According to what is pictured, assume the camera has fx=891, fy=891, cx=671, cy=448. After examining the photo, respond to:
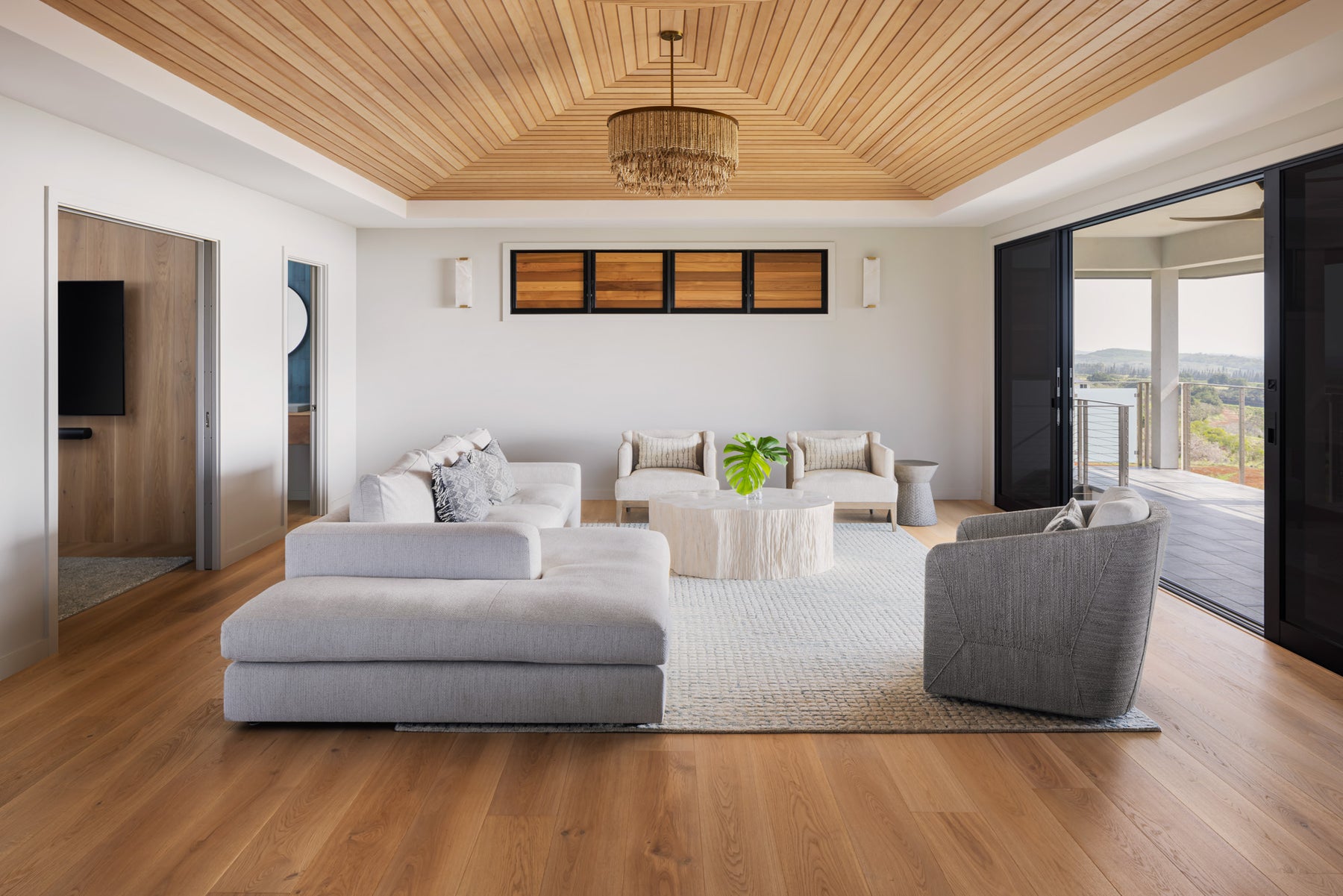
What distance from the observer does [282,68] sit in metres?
4.15

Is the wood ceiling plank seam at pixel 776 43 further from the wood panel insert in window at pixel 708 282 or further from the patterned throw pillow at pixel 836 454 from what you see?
the patterned throw pillow at pixel 836 454

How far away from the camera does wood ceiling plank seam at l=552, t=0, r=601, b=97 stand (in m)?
4.25

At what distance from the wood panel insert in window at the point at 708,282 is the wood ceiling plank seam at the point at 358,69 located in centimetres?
232

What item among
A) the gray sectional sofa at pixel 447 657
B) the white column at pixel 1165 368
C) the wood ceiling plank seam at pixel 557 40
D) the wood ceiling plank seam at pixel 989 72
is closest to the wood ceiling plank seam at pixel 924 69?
the wood ceiling plank seam at pixel 989 72

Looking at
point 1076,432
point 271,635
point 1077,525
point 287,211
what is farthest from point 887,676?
point 287,211

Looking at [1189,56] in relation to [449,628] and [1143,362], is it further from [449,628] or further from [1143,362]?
[1143,362]

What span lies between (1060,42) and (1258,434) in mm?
4902

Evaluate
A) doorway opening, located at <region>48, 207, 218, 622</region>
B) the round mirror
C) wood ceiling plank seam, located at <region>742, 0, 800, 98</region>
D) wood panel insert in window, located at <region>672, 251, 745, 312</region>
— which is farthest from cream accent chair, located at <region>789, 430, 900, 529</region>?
the round mirror

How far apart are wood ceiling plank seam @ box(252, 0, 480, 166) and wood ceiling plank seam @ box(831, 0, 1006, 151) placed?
262 centimetres

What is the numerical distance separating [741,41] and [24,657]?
14.7 ft

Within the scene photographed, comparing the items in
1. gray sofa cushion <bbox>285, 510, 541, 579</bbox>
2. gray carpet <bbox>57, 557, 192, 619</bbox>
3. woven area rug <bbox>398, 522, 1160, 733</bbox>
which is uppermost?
gray sofa cushion <bbox>285, 510, 541, 579</bbox>

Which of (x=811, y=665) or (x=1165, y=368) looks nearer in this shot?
(x=811, y=665)

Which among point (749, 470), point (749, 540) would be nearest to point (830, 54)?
point (749, 470)

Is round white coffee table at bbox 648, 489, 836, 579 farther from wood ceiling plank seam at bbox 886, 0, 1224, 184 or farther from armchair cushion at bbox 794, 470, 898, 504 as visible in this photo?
wood ceiling plank seam at bbox 886, 0, 1224, 184
